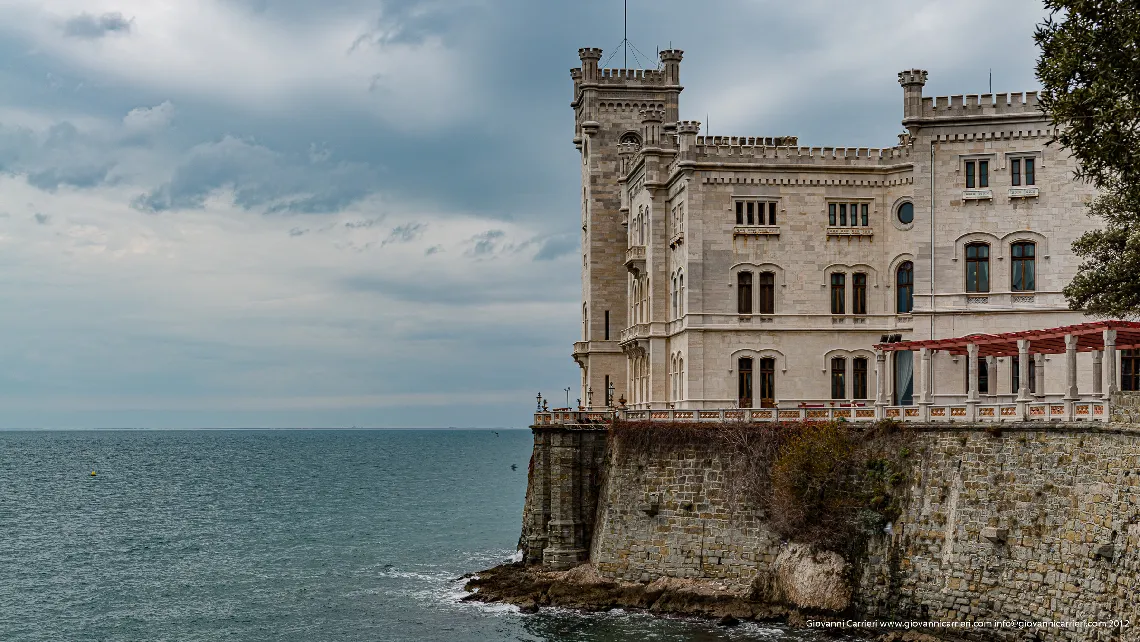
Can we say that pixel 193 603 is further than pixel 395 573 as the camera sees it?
No

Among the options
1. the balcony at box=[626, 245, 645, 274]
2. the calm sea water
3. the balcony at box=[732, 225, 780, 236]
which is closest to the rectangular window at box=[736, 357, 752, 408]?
the balcony at box=[732, 225, 780, 236]

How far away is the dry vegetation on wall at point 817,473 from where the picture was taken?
41812 mm

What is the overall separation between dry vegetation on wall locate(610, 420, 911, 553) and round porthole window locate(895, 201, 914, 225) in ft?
45.5

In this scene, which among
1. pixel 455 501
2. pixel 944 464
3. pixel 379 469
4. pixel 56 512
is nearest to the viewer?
pixel 944 464

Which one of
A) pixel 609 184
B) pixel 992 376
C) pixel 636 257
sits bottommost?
pixel 992 376

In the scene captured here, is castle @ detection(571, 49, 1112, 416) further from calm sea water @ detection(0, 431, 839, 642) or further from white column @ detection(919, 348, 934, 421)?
calm sea water @ detection(0, 431, 839, 642)

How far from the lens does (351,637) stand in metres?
44.5

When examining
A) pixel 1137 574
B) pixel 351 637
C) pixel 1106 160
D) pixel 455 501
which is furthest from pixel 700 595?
pixel 455 501

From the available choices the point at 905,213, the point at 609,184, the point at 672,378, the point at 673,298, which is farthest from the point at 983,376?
the point at 609,184

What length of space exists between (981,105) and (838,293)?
10.3m

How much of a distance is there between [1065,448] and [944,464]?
4949mm

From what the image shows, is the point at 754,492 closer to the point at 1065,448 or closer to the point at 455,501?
the point at 1065,448

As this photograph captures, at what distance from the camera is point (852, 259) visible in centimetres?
5450

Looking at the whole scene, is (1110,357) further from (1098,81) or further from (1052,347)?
(1098,81)
